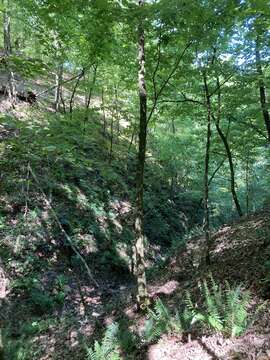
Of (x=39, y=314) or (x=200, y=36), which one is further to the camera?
(x=39, y=314)

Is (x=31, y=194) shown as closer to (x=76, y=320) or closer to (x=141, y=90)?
(x=76, y=320)

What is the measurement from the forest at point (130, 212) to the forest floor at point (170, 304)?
1.2 inches

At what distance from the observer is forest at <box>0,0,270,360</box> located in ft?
16.8

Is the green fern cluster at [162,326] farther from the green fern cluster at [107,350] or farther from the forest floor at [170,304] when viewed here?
the green fern cluster at [107,350]

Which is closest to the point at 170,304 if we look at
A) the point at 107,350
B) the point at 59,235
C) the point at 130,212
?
the point at 107,350

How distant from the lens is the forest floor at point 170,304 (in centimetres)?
452

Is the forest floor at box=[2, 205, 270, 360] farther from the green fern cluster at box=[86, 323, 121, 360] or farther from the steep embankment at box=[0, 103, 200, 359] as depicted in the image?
the green fern cluster at box=[86, 323, 121, 360]

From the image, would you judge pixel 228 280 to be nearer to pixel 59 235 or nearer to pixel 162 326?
pixel 162 326

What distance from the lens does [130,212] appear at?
14227 mm

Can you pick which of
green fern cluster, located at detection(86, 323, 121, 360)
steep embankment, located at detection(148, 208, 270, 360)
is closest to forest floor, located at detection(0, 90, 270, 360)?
steep embankment, located at detection(148, 208, 270, 360)

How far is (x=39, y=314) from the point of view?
8.35 meters

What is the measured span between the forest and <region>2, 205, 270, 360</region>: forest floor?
0.10ft

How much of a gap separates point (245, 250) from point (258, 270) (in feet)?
4.99

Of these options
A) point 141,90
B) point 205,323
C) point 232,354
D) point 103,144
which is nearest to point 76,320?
point 205,323
